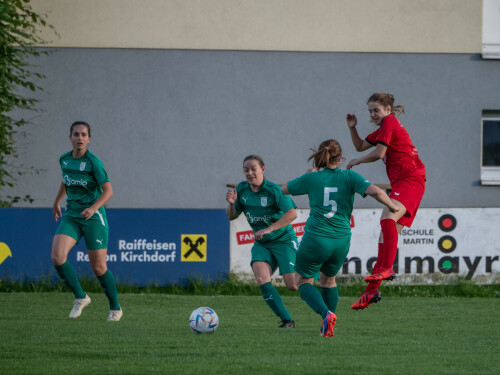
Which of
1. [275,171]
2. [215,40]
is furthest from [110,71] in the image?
[275,171]

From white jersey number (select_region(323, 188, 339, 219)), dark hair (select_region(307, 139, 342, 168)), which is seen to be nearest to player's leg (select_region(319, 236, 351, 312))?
white jersey number (select_region(323, 188, 339, 219))

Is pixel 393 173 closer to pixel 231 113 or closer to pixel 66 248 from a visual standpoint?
pixel 66 248

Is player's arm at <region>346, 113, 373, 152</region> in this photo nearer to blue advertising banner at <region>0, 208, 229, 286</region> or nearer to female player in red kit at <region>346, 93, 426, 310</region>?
female player in red kit at <region>346, 93, 426, 310</region>

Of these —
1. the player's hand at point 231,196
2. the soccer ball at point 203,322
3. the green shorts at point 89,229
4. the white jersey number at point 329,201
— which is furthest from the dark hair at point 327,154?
the green shorts at point 89,229

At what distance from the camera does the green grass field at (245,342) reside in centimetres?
549

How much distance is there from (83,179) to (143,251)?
188 inches

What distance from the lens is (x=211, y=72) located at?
16891 millimetres

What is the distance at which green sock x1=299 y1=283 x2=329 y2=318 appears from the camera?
7.19 m

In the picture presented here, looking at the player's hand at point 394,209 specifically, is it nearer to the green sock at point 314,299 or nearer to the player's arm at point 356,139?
the player's arm at point 356,139

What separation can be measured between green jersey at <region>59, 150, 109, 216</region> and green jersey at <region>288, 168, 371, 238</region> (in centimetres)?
257

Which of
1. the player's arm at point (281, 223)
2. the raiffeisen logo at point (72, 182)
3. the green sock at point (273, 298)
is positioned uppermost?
the raiffeisen logo at point (72, 182)

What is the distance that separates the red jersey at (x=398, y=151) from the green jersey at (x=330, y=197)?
24.4 inches

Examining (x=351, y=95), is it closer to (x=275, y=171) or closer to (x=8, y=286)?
(x=275, y=171)

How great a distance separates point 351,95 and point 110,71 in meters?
5.09
